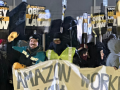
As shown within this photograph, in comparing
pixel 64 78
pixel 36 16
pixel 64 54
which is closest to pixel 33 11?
pixel 36 16

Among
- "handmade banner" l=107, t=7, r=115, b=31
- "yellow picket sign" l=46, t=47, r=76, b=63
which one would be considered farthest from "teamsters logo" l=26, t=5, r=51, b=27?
"handmade banner" l=107, t=7, r=115, b=31

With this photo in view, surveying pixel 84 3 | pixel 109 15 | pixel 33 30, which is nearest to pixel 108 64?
pixel 109 15

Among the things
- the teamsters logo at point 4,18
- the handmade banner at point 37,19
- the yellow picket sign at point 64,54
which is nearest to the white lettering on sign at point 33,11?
the handmade banner at point 37,19

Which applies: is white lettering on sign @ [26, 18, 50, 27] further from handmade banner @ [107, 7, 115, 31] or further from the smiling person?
handmade banner @ [107, 7, 115, 31]

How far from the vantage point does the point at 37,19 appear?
0.87 metres

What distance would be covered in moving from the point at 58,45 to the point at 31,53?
191 millimetres

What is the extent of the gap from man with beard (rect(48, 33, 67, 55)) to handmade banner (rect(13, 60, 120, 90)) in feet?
0.29

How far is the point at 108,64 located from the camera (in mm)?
851

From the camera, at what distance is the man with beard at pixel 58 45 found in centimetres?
87

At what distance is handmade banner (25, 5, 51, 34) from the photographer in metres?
0.87

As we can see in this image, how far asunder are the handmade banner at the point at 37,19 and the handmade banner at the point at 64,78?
248 mm

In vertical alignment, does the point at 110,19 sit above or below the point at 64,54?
above

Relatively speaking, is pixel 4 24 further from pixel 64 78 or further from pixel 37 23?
pixel 64 78

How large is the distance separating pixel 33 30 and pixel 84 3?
0.40 meters
